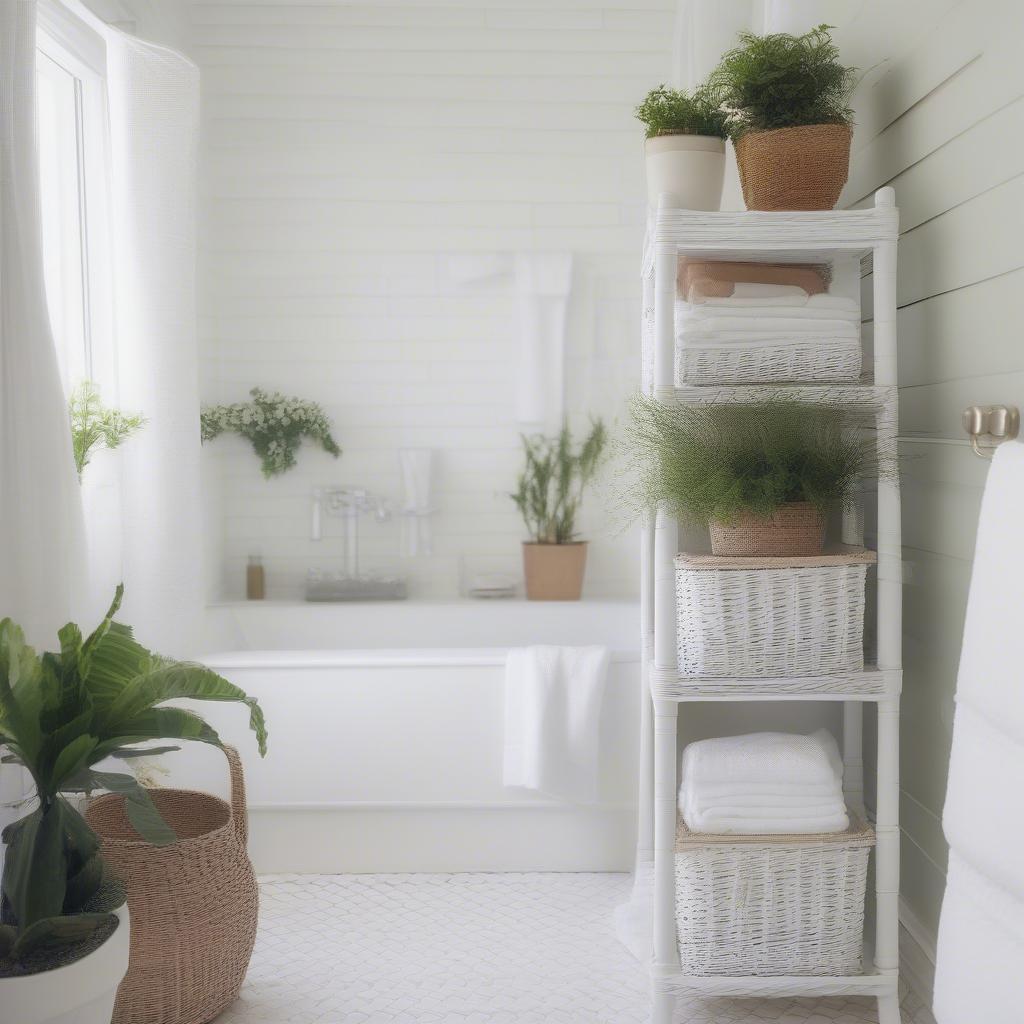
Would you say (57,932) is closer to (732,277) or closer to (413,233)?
(732,277)

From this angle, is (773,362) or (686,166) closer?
(773,362)

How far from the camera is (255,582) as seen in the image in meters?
3.92

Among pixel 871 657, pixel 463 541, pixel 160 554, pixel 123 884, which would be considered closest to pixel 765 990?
pixel 871 657

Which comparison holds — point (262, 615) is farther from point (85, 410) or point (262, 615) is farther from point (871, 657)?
point (871, 657)

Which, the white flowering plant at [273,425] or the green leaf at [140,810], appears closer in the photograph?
the green leaf at [140,810]

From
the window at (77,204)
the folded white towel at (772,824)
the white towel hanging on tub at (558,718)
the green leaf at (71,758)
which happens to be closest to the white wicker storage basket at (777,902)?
the folded white towel at (772,824)

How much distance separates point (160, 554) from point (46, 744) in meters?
1.11

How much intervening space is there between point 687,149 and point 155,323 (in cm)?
144

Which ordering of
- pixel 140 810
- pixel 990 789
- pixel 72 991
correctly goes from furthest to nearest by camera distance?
1. pixel 140 810
2. pixel 72 991
3. pixel 990 789

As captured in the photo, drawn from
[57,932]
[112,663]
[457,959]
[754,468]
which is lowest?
[457,959]

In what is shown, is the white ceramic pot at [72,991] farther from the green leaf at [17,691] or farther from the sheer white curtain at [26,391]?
the sheer white curtain at [26,391]

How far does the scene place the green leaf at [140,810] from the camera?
1.79 m

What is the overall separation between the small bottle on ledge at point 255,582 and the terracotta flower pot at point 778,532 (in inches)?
86.7

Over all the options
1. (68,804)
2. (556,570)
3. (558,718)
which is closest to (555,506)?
(556,570)
